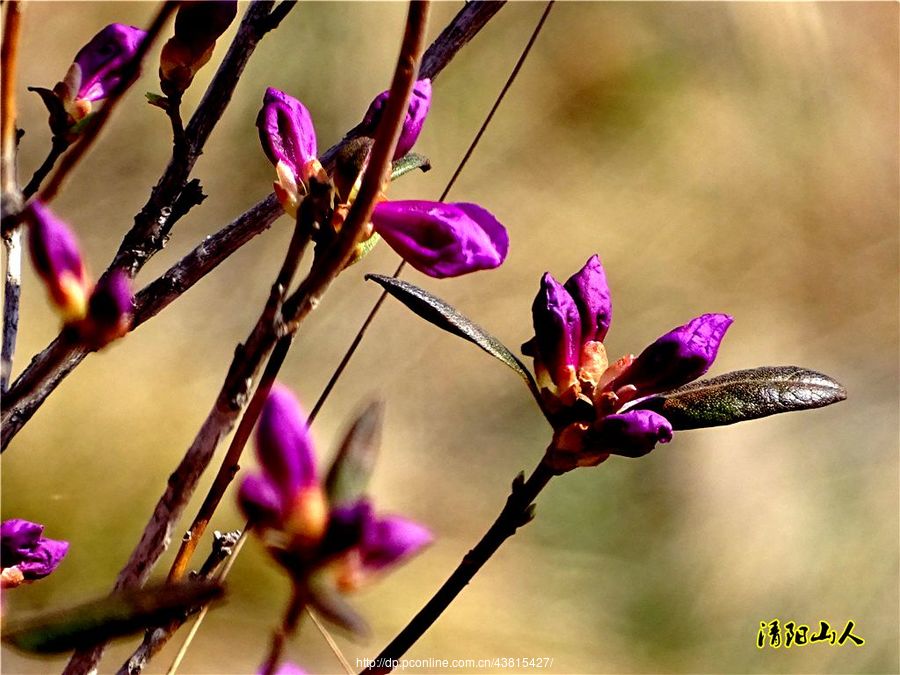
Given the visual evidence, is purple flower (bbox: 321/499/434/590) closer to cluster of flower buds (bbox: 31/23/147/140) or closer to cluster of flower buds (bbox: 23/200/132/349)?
cluster of flower buds (bbox: 23/200/132/349)

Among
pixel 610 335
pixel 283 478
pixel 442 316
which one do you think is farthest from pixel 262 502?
pixel 610 335

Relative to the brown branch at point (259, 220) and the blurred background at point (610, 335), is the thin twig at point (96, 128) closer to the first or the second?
the brown branch at point (259, 220)

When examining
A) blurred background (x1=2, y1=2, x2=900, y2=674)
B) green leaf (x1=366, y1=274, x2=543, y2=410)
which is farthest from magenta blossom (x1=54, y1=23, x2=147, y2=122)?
blurred background (x1=2, y1=2, x2=900, y2=674)

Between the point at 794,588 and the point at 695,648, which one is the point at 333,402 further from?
the point at 794,588

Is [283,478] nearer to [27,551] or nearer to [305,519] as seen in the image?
[305,519]

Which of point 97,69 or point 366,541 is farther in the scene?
point 97,69

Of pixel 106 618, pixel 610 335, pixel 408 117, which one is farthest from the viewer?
pixel 610 335

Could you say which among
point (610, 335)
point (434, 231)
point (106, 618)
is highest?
point (610, 335)
